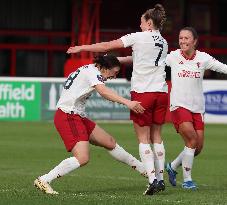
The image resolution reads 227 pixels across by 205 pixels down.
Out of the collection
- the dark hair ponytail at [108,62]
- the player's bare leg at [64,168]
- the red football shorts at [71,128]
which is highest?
the dark hair ponytail at [108,62]

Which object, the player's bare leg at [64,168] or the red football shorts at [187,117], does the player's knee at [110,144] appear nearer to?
the player's bare leg at [64,168]

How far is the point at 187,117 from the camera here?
14008 mm

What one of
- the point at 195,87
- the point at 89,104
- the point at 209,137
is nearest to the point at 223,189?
the point at 195,87

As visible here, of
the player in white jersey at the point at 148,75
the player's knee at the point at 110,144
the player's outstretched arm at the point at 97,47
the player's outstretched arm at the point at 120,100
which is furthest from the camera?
the player's knee at the point at 110,144

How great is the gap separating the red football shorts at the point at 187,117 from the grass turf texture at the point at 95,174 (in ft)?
2.65

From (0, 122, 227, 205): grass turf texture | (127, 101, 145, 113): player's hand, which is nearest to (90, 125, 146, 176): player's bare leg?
(0, 122, 227, 205): grass turf texture

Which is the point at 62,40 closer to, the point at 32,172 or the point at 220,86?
the point at 220,86

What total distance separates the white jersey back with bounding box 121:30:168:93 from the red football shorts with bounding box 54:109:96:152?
0.83 metres

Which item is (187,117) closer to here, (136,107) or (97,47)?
(136,107)

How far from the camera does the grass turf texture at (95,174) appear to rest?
1220cm

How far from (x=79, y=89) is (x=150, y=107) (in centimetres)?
93

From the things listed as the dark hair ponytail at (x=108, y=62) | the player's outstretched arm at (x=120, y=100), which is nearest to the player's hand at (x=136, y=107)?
the player's outstretched arm at (x=120, y=100)

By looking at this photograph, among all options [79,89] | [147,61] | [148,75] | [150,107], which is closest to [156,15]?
[147,61]

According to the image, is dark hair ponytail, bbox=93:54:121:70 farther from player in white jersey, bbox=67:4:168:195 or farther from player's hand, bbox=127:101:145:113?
player's hand, bbox=127:101:145:113
